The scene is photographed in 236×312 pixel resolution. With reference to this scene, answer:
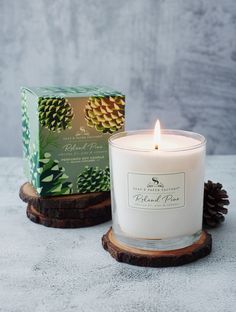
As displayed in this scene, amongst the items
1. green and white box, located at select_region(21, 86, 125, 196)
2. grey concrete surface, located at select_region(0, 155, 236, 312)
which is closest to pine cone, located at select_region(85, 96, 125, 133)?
green and white box, located at select_region(21, 86, 125, 196)

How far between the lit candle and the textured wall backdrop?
414 millimetres

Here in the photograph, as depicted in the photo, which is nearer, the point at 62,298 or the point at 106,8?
the point at 62,298

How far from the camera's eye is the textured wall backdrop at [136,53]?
90 cm

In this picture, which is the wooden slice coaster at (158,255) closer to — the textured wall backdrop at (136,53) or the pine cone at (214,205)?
Result: the pine cone at (214,205)

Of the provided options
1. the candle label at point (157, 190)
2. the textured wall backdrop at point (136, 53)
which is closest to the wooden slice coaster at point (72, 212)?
the candle label at point (157, 190)

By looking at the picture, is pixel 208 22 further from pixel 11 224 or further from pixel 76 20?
pixel 11 224

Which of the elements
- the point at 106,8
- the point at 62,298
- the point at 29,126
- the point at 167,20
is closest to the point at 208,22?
the point at 167,20

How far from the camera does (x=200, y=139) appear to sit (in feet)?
1.75

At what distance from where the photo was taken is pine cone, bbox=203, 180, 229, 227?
0.60 meters

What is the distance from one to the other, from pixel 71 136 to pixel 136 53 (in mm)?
370

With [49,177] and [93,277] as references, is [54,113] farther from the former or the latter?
[93,277]

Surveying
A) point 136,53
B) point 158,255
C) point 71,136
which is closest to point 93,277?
point 158,255

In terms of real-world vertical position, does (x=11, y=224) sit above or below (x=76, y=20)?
below

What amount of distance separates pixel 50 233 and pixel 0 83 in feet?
1.40
